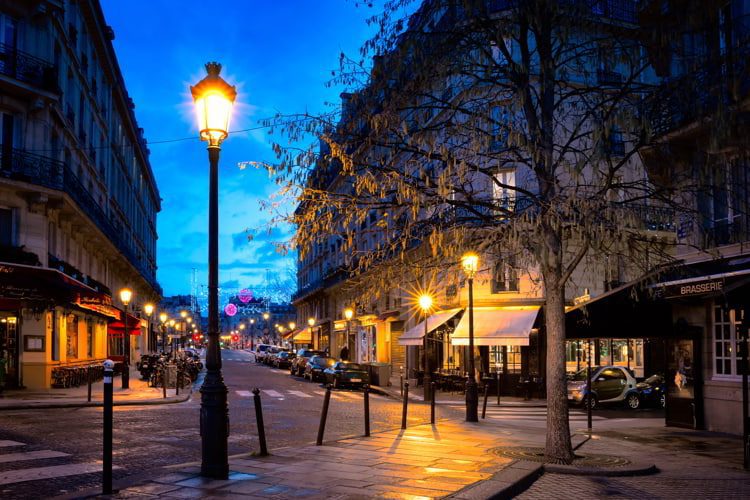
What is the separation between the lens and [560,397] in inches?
428

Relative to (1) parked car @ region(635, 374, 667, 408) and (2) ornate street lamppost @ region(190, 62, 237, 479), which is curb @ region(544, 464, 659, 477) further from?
(1) parked car @ region(635, 374, 667, 408)

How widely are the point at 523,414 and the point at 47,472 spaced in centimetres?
1458

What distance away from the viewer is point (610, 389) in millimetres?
24172

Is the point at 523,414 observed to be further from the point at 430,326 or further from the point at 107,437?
the point at 107,437

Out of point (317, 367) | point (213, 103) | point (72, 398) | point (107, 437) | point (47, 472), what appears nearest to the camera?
point (107, 437)

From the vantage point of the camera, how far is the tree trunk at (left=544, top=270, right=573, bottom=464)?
10.8 m

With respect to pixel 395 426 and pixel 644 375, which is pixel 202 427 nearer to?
pixel 395 426

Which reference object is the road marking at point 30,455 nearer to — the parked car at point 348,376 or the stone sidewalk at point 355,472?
the stone sidewalk at point 355,472

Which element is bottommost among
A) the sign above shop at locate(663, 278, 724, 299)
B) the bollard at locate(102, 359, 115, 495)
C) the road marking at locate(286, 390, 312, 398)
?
the road marking at locate(286, 390, 312, 398)

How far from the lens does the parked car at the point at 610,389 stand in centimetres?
2405

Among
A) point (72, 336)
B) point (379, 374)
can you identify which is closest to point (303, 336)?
point (379, 374)

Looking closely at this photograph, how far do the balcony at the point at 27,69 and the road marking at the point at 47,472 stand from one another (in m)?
19.8

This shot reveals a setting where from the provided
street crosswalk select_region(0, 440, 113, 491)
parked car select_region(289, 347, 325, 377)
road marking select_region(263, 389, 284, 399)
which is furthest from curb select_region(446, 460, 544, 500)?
parked car select_region(289, 347, 325, 377)

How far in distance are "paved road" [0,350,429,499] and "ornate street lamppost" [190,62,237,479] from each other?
1038 mm
